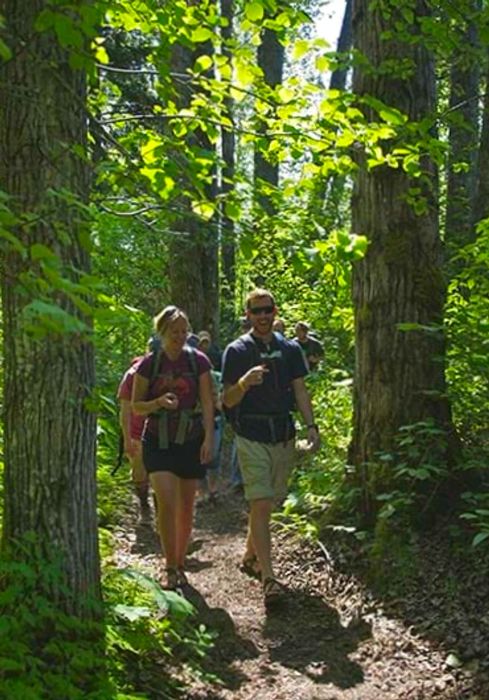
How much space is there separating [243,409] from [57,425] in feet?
8.32

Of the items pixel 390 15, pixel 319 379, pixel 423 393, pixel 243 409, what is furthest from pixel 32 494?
pixel 319 379

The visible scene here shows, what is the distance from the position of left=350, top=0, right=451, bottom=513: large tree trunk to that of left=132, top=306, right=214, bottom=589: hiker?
1400 mm

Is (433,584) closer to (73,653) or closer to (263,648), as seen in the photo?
(263,648)

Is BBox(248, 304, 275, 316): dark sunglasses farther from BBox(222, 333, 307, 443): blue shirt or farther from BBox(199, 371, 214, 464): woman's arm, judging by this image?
BBox(199, 371, 214, 464): woman's arm

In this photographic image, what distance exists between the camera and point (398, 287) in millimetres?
6582

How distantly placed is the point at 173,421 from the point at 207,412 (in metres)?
0.28

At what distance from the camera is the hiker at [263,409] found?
6305 mm

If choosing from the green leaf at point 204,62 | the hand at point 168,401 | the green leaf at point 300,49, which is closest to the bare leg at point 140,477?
the hand at point 168,401

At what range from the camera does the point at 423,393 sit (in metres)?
6.42

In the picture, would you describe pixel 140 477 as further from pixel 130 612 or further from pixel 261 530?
pixel 130 612

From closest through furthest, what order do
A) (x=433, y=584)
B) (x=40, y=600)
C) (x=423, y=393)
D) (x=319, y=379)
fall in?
(x=40, y=600) → (x=433, y=584) → (x=423, y=393) → (x=319, y=379)

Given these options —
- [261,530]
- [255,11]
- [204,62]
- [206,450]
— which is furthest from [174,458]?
[255,11]

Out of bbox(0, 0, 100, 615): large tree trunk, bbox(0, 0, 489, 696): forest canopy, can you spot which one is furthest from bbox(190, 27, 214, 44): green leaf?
bbox(0, 0, 100, 615): large tree trunk

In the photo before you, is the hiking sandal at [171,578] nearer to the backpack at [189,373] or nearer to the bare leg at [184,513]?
the bare leg at [184,513]
